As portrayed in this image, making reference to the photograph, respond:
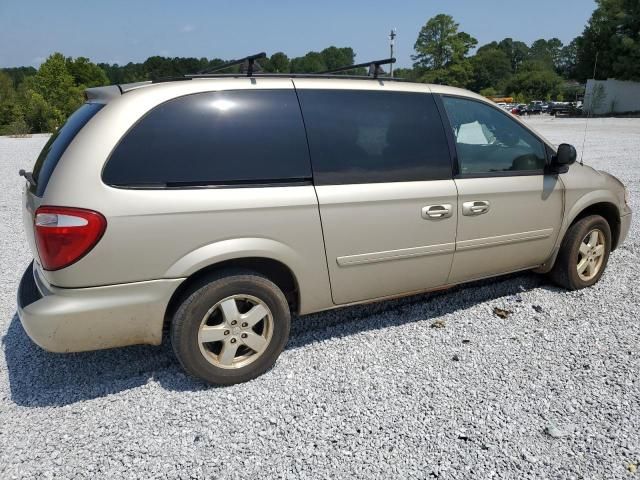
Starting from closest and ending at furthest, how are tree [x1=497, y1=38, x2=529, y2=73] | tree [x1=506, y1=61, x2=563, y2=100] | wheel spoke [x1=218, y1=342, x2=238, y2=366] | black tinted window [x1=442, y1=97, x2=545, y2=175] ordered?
wheel spoke [x1=218, y1=342, x2=238, y2=366] < black tinted window [x1=442, y1=97, x2=545, y2=175] < tree [x1=506, y1=61, x2=563, y2=100] < tree [x1=497, y1=38, x2=529, y2=73]

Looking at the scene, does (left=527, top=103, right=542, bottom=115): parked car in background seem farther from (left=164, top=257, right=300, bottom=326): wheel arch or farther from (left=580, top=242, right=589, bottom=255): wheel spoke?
(left=164, top=257, right=300, bottom=326): wheel arch

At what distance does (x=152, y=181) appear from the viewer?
258 cm

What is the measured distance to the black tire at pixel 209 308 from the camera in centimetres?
273

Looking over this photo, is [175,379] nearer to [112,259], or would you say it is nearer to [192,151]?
[112,259]

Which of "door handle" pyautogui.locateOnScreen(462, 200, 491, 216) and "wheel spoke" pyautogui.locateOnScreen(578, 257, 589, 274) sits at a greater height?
"door handle" pyautogui.locateOnScreen(462, 200, 491, 216)

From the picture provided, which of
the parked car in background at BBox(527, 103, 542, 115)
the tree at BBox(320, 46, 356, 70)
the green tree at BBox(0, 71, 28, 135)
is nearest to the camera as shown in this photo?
the green tree at BBox(0, 71, 28, 135)

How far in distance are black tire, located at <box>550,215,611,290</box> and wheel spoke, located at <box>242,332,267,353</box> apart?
9.26 ft

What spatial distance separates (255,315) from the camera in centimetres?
292

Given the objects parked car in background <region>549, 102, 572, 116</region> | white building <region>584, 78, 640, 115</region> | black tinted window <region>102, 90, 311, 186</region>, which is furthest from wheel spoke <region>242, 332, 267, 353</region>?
white building <region>584, 78, 640, 115</region>

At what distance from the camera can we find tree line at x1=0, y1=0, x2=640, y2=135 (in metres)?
44.3

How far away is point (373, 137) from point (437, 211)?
0.69 metres

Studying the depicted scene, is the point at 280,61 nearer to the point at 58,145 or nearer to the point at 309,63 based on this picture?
the point at 309,63

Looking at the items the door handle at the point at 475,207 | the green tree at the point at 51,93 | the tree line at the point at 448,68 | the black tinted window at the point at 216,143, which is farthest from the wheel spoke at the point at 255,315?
the green tree at the point at 51,93

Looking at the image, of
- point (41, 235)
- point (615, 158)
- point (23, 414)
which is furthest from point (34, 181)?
point (615, 158)
